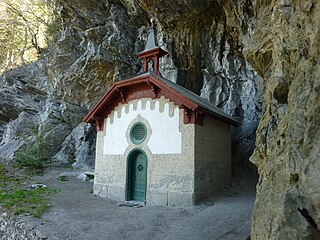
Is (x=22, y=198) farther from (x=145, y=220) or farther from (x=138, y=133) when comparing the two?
(x=145, y=220)

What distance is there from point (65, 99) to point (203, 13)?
11922 mm

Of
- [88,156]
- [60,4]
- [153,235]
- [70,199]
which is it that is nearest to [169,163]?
[153,235]

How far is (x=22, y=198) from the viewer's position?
1052cm

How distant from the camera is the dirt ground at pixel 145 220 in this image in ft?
22.1

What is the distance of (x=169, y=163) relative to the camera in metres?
9.88

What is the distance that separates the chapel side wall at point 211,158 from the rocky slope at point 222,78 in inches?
108

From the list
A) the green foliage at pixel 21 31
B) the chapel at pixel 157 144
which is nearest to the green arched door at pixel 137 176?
the chapel at pixel 157 144

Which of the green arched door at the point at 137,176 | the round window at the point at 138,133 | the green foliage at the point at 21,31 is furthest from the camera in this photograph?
the green foliage at the point at 21,31

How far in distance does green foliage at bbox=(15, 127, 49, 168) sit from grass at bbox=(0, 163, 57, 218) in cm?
294

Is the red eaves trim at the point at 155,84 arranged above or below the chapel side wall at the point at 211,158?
above

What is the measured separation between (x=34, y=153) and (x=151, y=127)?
1180cm

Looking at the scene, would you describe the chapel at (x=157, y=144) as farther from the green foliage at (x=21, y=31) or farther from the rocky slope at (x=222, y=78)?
the green foliage at (x=21, y=31)

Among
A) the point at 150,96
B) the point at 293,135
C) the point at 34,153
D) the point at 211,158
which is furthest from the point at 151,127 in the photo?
the point at 34,153

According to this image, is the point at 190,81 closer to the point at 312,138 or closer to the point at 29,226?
the point at 29,226
